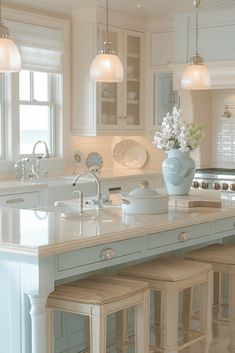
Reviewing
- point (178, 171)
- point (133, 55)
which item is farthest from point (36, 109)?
point (178, 171)

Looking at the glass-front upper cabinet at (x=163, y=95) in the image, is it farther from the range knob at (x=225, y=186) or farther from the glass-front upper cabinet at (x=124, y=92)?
the range knob at (x=225, y=186)

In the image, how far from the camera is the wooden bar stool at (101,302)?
10.3 ft

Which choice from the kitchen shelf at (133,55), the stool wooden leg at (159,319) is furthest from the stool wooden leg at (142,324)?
the kitchen shelf at (133,55)

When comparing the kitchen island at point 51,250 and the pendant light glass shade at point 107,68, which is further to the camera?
the pendant light glass shade at point 107,68

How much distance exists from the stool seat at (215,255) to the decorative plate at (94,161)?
3.21 m

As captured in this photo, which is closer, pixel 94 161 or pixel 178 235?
pixel 178 235

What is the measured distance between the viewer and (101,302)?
3.12 meters

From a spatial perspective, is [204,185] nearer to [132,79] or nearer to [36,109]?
[132,79]

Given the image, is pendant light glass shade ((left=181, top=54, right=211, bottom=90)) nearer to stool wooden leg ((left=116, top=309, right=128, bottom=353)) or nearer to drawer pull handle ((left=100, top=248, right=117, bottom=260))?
stool wooden leg ((left=116, top=309, right=128, bottom=353))

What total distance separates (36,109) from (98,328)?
13.9 ft

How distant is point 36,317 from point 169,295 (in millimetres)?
886

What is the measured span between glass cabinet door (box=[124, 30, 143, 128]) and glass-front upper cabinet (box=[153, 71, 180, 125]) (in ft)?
0.62

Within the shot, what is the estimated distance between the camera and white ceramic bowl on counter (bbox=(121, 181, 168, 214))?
3.96m

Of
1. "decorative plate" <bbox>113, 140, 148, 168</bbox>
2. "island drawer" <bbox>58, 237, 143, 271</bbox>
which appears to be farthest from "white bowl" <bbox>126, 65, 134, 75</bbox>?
"island drawer" <bbox>58, 237, 143, 271</bbox>
